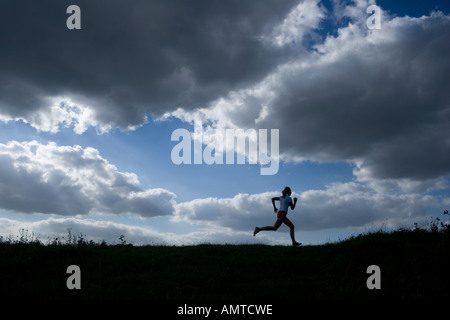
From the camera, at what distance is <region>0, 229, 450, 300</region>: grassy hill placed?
8734 millimetres

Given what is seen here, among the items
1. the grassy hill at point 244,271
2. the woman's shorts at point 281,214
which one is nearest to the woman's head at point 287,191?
the woman's shorts at point 281,214

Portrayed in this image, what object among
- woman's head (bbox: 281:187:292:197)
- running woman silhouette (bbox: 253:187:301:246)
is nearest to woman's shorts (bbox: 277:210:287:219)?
running woman silhouette (bbox: 253:187:301:246)

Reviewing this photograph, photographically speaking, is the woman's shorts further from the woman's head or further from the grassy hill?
the grassy hill

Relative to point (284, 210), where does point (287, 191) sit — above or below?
above

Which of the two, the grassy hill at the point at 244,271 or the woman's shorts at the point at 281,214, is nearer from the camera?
the grassy hill at the point at 244,271

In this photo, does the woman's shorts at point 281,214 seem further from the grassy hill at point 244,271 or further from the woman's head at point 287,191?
the grassy hill at point 244,271

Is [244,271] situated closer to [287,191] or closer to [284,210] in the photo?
[284,210]

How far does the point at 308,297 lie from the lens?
8.38 m

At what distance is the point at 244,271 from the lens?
1052 centimetres

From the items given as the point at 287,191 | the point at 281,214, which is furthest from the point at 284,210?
the point at 287,191

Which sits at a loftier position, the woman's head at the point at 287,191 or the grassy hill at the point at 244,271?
the woman's head at the point at 287,191

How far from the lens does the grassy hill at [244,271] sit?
8.73 m
